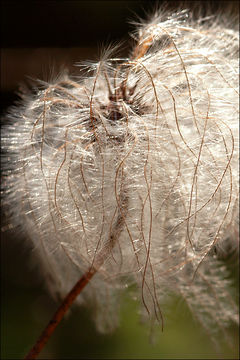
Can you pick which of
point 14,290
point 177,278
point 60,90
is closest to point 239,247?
point 177,278

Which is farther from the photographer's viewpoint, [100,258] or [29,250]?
[29,250]

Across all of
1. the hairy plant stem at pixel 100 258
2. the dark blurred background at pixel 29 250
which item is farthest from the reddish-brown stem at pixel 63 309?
the dark blurred background at pixel 29 250

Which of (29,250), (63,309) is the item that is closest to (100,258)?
(63,309)

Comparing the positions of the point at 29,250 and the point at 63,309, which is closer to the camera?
the point at 63,309

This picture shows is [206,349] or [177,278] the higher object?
[177,278]

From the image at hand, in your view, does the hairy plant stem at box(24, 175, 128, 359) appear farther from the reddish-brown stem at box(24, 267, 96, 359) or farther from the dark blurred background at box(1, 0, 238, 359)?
the dark blurred background at box(1, 0, 238, 359)

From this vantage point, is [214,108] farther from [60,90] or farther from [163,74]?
[60,90]

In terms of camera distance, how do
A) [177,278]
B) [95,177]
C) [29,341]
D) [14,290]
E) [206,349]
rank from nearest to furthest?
1. [95,177]
2. [177,278]
3. [206,349]
4. [29,341]
5. [14,290]

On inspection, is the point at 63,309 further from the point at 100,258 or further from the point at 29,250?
the point at 29,250

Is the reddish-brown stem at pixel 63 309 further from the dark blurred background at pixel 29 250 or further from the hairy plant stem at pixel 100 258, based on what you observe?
the dark blurred background at pixel 29 250
